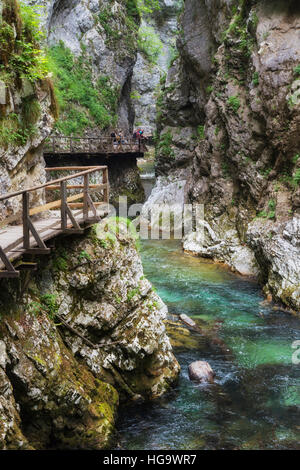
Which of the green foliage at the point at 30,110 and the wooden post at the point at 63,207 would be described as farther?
the green foliage at the point at 30,110

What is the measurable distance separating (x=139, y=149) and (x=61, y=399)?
29.9m

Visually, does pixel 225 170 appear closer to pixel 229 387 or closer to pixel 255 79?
pixel 255 79

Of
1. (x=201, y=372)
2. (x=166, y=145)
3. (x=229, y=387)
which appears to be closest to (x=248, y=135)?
(x=166, y=145)

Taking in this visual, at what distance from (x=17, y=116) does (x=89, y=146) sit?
2287cm

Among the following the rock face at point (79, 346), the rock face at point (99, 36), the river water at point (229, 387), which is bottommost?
the river water at point (229, 387)

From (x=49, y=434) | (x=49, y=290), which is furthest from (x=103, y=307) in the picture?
(x=49, y=434)

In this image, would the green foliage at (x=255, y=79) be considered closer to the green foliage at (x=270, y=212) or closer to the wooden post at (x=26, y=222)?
the green foliage at (x=270, y=212)

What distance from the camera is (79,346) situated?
26.2ft

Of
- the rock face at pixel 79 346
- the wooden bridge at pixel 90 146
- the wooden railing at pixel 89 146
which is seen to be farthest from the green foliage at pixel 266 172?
the wooden railing at pixel 89 146

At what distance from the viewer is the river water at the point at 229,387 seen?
25.4ft

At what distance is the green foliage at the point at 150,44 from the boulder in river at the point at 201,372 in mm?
65536

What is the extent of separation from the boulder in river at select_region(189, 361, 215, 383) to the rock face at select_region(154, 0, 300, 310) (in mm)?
5057

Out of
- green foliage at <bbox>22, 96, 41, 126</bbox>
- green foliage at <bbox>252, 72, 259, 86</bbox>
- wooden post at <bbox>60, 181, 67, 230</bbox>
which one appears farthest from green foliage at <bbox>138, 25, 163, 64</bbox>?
wooden post at <bbox>60, 181, 67, 230</bbox>

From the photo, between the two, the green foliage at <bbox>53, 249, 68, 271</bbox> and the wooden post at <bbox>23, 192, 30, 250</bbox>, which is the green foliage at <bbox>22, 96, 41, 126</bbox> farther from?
the wooden post at <bbox>23, 192, 30, 250</bbox>
